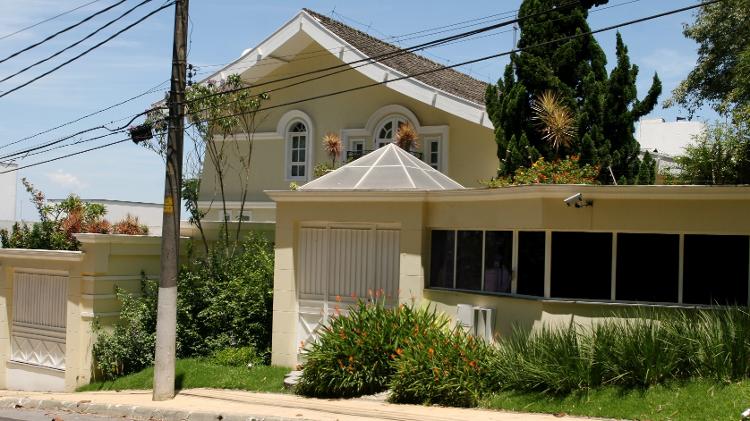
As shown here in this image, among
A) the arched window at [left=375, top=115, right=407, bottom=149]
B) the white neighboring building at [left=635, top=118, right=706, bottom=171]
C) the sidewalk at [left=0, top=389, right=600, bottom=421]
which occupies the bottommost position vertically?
the sidewalk at [left=0, top=389, right=600, bottom=421]

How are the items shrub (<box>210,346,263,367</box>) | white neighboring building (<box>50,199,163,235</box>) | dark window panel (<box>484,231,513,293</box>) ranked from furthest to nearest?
white neighboring building (<box>50,199,163,235</box>), shrub (<box>210,346,263,367</box>), dark window panel (<box>484,231,513,293</box>)

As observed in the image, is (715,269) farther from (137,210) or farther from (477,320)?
(137,210)

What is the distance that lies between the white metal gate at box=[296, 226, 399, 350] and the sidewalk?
2031mm

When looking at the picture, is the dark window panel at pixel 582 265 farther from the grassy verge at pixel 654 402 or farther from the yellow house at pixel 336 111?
the yellow house at pixel 336 111

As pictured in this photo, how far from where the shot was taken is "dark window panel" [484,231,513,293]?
1375 centimetres

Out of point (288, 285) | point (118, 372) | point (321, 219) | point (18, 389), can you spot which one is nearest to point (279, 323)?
point (288, 285)

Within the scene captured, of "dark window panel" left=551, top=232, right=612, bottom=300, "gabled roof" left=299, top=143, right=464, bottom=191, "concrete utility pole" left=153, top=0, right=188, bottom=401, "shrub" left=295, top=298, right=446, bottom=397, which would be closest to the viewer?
"dark window panel" left=551, top=232, right=612, bottom=300

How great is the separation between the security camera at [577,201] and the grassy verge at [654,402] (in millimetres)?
2685

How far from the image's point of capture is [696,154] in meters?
16.3

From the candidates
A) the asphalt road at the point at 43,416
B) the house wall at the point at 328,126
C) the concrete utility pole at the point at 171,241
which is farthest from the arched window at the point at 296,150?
the asphalt road at the point at 43,416

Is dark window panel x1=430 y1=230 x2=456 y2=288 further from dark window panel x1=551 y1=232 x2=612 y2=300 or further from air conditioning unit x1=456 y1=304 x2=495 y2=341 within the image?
dark window panel x1=551 y1=232 x2=612 y2=300

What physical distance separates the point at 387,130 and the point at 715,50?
837 cm

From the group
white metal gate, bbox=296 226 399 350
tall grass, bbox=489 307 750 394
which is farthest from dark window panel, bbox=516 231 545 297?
white metal gate, bbox=296 226 399 350

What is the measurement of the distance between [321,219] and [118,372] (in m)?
5.44
